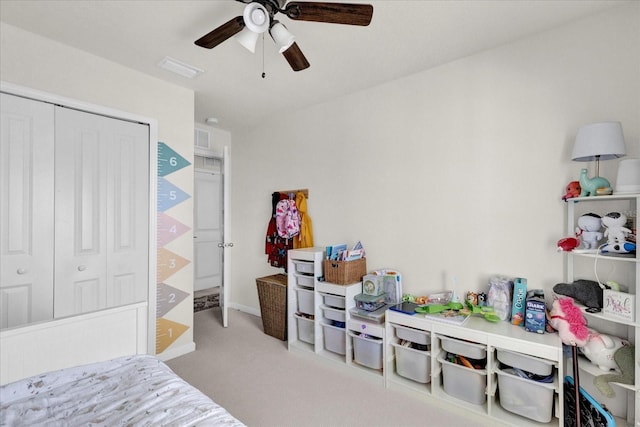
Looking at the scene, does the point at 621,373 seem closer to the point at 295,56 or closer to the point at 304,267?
the point at 304,267

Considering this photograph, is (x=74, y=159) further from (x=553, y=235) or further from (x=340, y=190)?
(x=553, y=235)

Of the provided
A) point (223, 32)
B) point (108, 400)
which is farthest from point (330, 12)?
point (108, 400)

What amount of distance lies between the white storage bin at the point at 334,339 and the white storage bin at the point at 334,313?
77 millimetres

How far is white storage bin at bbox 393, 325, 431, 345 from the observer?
7.45 ft

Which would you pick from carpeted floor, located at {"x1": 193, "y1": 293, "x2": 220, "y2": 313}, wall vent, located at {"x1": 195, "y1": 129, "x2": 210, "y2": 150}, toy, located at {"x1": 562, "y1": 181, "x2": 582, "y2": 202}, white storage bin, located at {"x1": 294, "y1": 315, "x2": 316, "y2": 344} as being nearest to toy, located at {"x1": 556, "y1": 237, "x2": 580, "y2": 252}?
toy, located at {"x1": 562, "y1": 181, "x2": 582, "y2": 202}

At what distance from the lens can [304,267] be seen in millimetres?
3100

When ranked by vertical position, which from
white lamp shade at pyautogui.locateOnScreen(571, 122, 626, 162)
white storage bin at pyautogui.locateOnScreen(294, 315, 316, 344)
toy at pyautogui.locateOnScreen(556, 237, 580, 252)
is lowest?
white storage bin at pyautogui.locateOnScreen(294, 315, 316, 344)

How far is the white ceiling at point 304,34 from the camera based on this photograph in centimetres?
190

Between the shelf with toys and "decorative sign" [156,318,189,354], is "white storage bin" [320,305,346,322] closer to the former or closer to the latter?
"decorative sign" [156,318,189,354]

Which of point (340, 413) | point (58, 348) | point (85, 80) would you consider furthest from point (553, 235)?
point (85, 80)

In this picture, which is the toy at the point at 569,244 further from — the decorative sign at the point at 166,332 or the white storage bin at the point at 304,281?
the decorative sign at the point at 166,332

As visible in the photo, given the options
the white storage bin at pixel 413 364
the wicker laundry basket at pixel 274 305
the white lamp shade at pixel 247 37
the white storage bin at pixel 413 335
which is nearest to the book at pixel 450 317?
the white storage bin at pixel 413 335

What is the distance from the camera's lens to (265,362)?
283cm

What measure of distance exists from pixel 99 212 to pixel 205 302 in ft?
8.67
